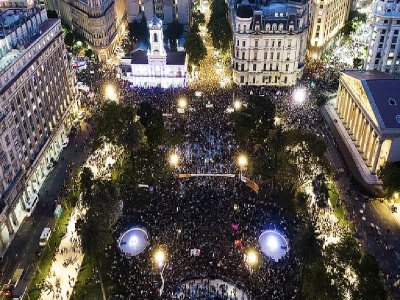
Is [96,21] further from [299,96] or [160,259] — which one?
[160,259]

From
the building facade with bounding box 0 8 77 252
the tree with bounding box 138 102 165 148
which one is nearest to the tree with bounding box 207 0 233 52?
the building facade with bounding box 0 8 77 252

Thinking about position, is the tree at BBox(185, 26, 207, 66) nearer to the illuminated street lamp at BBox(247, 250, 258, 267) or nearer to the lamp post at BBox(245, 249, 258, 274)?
the lamp post at BBox(245, 249, 258, 274)

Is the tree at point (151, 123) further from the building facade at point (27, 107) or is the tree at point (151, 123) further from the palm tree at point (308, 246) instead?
the palm tree at point (308, 246)

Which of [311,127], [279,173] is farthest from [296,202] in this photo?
[311,127]

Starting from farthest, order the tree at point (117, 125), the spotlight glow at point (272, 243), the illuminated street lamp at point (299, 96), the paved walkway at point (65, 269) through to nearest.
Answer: the illuminated street lamp at point (299, 96)
the tree at point (117, 125)
the spotlight glow at point (272, 243)
the paved walkway at point (65, 269)

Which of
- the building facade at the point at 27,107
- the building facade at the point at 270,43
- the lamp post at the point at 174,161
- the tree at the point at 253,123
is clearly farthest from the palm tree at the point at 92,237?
the building facade at the point at 270,43

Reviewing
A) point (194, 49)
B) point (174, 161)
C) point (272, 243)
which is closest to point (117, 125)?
point (174, 161)
